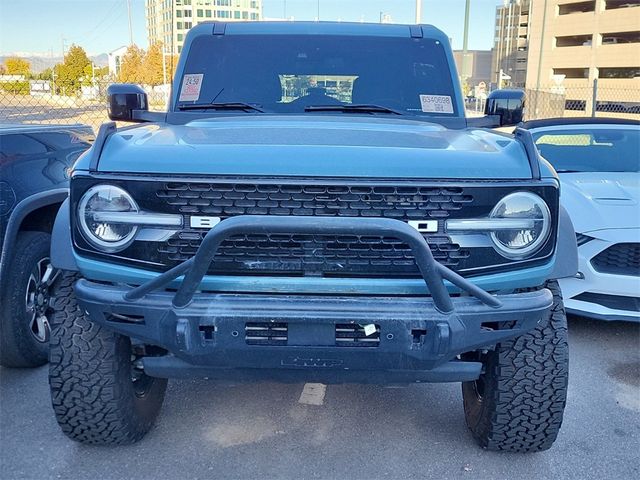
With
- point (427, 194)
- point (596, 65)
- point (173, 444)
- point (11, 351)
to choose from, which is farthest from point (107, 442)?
point (596, 65)

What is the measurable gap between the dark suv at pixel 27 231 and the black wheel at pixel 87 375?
0.96m

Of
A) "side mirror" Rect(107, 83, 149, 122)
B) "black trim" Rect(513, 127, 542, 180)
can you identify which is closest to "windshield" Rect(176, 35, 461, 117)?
"side mirror" Rect(107, 83, 149, 122)

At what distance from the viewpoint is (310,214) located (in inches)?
91.8

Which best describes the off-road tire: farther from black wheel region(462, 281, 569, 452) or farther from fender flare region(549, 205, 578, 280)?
fender flare region(549, 205, 578, 280)

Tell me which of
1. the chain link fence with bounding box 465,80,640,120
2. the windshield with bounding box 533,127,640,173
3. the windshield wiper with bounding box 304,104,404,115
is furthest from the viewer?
the chain link fence with bounding box 465,80,640,120

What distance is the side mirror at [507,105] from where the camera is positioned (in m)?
3.86

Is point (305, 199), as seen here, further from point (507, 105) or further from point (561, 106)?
point (561, 106)

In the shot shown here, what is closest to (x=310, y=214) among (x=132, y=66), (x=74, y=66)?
(x=74, y=66)

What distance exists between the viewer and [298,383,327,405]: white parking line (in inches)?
137

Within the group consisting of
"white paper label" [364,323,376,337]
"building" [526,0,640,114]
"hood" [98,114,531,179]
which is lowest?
"white paper label" [364,323,376,337]

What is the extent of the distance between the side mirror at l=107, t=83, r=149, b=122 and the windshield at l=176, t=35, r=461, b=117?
27cm

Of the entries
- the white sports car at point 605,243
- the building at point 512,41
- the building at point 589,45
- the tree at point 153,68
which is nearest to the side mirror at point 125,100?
the white sports car at point 605,243

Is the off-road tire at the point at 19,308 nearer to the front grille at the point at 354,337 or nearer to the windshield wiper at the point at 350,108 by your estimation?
the windshield wiper at the point at 350,108

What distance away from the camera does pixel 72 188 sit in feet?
7.70
